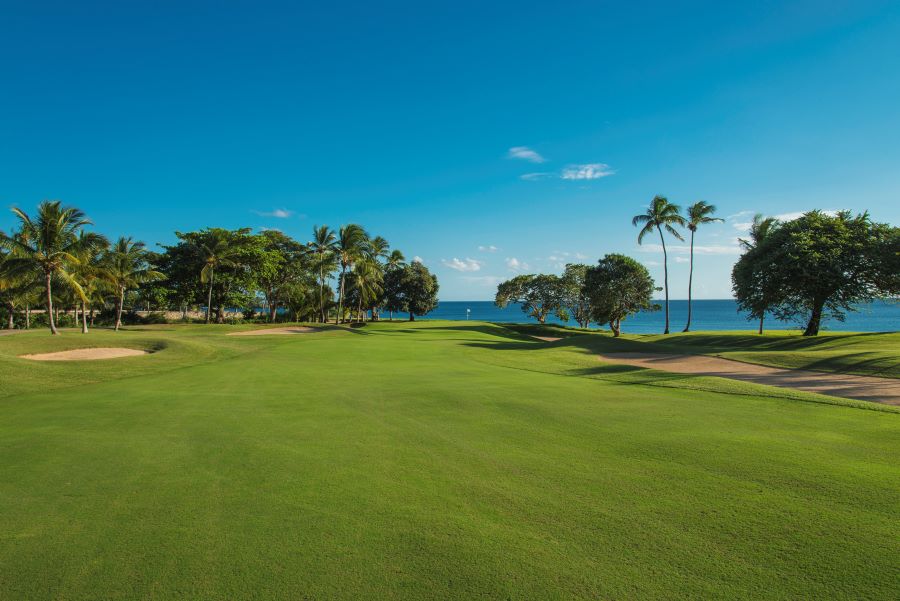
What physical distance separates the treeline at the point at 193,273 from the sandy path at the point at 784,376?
35.1 meters

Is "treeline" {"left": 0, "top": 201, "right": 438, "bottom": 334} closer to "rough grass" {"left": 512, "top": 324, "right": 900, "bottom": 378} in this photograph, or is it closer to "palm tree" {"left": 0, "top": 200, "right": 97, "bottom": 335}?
"palm tree" {"left": 0, "top": 200, "right": 97, "bottom": 335}

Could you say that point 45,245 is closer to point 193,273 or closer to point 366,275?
point 193,273

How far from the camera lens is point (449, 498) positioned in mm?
5043

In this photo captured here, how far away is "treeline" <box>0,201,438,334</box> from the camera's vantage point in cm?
2736

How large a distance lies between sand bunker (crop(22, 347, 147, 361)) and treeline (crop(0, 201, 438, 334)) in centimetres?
863

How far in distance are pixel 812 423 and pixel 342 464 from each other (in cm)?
892

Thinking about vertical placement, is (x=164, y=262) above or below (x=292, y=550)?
above

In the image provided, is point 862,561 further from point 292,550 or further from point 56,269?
point 56,269

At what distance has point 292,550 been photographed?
392 centimetres

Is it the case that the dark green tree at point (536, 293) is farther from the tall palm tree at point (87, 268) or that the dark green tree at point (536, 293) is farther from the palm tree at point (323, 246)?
the tall palm tree at point (87, 268)

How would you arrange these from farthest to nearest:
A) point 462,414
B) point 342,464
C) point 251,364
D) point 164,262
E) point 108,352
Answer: point 164,262 → point 108,352 → point 251,364 → point 462,414 → point 342,464

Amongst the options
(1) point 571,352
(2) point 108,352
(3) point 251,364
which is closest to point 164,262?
(2) point 108,352

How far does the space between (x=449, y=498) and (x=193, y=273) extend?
59.9 m

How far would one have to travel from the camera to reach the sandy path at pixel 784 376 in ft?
44.8
